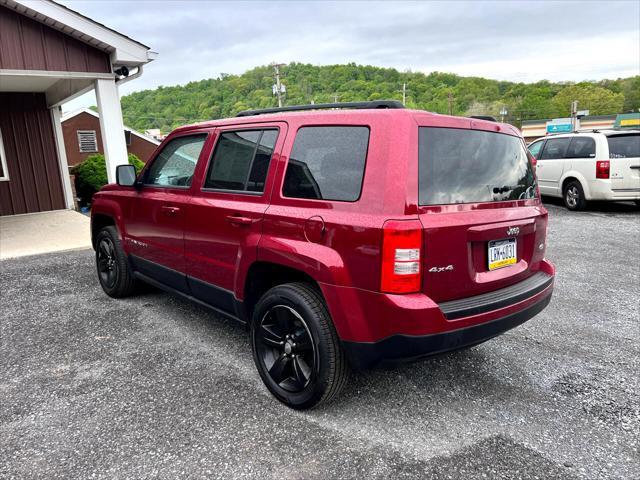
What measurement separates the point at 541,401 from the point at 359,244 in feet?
5.27

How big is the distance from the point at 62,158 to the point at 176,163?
9.04 meters

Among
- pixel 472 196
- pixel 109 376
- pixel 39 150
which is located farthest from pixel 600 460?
pixel 39 150

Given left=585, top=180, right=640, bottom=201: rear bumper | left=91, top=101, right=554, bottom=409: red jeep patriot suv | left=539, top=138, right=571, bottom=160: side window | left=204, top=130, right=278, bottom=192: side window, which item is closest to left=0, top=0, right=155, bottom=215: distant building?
left=204, top=130, right=278, bottom=192: side window

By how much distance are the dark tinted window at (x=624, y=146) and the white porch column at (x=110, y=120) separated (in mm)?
9342

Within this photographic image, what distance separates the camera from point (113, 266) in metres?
4.60

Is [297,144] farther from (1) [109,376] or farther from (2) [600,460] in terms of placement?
(2) [600,460]

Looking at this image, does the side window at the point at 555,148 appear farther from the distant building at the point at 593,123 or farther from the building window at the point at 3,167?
the distant building at the point at 593,123

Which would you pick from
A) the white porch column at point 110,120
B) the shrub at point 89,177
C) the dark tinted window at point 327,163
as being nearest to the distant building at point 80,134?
the shrub at point 89,177

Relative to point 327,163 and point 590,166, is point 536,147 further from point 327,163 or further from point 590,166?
point 327,163

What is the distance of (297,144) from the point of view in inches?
105

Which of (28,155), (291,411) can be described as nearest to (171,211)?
(291,411)

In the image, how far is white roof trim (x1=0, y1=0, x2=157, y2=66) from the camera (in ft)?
22.5

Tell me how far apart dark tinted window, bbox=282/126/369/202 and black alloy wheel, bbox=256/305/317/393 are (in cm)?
70

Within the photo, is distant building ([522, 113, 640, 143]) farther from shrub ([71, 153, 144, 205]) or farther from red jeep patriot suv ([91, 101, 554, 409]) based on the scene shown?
red jeep patriot suv ([91, 101, 554, 409])
